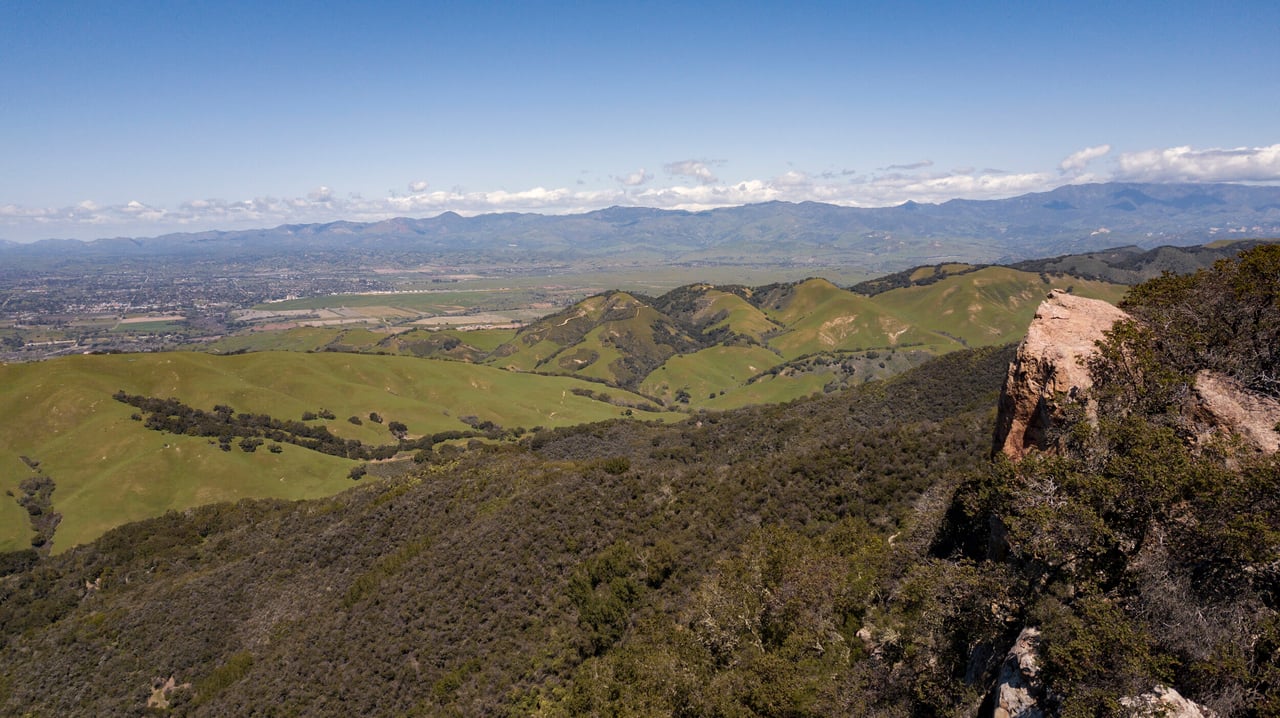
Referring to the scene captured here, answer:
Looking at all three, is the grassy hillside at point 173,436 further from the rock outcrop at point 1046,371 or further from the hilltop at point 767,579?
the rock outcrop at point 1046,371

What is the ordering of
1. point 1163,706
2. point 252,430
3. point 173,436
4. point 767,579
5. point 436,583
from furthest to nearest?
point 252,430
point 173,436
point 436,583
point 767,579
point 1163,706

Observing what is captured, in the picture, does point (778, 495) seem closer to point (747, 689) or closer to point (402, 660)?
point (747, 689)

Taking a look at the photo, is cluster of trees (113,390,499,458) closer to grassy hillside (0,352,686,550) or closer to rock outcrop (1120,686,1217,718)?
grassy hillside (0,352,686,550)

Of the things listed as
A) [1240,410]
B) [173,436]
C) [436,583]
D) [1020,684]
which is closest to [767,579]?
[1020,684]

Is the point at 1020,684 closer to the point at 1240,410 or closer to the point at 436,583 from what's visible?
the point at 1240,410

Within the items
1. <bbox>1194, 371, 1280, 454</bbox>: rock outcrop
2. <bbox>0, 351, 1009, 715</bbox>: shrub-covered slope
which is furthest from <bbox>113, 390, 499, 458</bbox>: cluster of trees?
<bbox>1194, 371, 1280, 454</bbox>: rock outcrop
